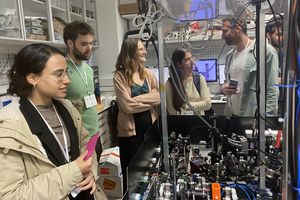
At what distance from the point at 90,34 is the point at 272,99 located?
1377 millimetres

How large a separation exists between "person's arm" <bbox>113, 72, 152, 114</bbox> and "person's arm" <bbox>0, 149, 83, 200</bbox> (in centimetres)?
126

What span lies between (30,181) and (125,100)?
1359 mm

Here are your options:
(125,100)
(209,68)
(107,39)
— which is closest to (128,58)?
(125,100)

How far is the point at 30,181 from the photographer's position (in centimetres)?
92

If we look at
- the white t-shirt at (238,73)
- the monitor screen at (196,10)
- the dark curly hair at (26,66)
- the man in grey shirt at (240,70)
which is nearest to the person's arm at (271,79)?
the man in grey shirt at (240,70)

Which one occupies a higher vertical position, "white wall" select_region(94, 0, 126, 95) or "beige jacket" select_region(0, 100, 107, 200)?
"white wall" select_region(94, 0, 126, 95)

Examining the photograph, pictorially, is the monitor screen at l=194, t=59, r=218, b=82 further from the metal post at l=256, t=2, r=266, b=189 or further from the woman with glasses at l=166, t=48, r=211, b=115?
the metal post at l=256, t=2, r=266, b=189

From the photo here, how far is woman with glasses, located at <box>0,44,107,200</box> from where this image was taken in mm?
885

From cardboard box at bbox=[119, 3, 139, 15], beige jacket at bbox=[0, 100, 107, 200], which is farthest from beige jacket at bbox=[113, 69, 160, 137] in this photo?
cardboard box at bbox=[119, 3, 139, 15]

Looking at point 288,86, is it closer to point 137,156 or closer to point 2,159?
point 137,156

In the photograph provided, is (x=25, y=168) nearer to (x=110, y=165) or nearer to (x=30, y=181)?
(x=30, y=181)

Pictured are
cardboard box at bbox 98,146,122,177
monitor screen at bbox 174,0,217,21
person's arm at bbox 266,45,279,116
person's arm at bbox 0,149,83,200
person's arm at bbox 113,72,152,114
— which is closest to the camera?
person's arm at bbox 0,149,83,200

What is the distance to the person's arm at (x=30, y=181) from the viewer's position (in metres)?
0.86

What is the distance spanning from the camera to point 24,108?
1.02m
